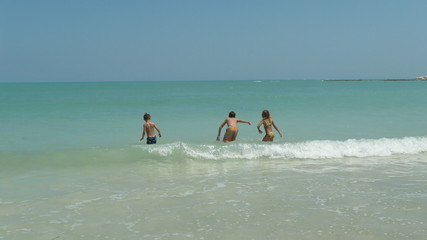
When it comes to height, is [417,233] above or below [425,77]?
below

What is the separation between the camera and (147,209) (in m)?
6.08

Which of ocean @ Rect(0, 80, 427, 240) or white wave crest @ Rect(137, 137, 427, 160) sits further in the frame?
white wave crest @ Rect(137, 137, 427, 160)

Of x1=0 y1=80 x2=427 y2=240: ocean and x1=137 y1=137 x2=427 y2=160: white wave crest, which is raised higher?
x1=137 y1=137 x2=427 y2=160: white wave crest

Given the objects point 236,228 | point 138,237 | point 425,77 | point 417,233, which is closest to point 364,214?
point 417,233

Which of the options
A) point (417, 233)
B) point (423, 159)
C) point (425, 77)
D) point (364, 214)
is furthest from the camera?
point (425, 77)

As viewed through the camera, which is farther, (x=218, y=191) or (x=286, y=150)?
(x=286, y=150)

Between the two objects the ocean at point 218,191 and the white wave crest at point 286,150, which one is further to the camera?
the white wave crest at point 286,150

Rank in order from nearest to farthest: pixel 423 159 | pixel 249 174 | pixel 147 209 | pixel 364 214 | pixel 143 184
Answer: pixel 364 214
pixel 147 209
pixel 143 184
pixel 249 174
pixel 423 159

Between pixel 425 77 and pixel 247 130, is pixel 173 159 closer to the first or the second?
pixel 247 130

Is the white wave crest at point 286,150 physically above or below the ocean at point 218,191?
above

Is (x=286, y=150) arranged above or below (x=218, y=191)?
above

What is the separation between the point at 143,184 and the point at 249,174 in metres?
2.21

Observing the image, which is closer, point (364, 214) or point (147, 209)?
point (364, 214)

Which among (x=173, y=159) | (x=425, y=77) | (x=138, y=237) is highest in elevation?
(x=425, y=77)
